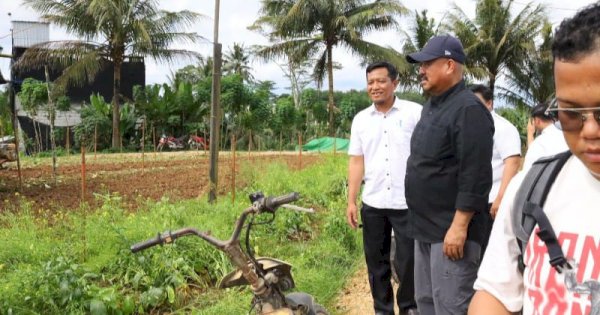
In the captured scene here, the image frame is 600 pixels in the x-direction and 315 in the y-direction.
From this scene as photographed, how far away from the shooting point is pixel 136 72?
89.0 feet

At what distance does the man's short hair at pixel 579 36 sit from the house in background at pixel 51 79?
77.2 feet

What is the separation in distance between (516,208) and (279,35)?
24198 millimetres

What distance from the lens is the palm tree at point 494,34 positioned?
22875 millimetres

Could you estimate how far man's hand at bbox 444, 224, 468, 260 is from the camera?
8.62 ft

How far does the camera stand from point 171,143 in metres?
24.5

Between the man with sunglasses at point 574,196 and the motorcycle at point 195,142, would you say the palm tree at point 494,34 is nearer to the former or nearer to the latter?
the motorcycle at point 195,142

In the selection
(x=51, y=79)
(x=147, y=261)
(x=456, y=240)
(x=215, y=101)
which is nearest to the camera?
(x=456, y=240)

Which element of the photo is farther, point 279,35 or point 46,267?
point 279,35

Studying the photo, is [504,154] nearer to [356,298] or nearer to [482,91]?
[482,91]

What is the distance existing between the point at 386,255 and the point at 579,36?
2.97 meters

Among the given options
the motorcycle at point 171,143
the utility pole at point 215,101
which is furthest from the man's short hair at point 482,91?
the motorcycle at point 171,143

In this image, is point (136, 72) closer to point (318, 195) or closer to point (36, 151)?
point (36, 151)

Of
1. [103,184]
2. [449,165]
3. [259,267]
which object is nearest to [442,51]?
[449,165]

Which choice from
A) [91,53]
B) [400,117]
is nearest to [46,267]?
[400,117]
